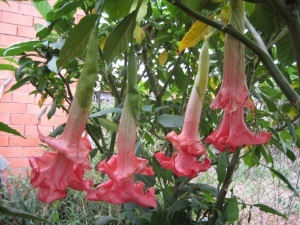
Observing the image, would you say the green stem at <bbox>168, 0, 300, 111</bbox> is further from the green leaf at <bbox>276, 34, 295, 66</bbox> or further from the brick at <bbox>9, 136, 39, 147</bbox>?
the brick at <bbox>9, 136, 39, 147</bbox>

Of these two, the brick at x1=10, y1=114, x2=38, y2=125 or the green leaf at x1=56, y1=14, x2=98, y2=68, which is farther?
the brick at x1=10, y1=114, x2=38, y2=125

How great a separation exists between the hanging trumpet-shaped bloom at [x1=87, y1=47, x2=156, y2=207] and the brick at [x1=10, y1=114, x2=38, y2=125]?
1957 millimetres

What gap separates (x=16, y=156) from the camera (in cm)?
231

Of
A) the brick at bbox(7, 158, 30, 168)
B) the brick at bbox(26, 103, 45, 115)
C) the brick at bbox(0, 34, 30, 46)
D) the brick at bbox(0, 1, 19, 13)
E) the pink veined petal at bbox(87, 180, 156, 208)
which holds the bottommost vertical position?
the brick at bbox(7, 158, 30, 168)

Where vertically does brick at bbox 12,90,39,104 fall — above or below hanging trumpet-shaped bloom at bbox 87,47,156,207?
above

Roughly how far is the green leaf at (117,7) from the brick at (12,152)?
199cm

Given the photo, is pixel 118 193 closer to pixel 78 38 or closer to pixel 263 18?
pixel 78 38

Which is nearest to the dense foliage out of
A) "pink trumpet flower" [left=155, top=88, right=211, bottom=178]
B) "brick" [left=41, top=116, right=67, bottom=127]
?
"pink trumpet flower" [left=155, top=88, right=211, bottom=178]

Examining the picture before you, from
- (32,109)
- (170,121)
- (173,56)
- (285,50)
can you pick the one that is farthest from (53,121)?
(285,50)

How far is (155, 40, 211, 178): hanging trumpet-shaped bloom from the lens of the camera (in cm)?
53

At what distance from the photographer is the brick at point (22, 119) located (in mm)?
2271

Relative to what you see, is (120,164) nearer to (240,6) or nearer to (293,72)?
(240,6)

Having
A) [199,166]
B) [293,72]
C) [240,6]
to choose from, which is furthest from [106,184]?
[293,72]

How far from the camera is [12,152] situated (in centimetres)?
229
